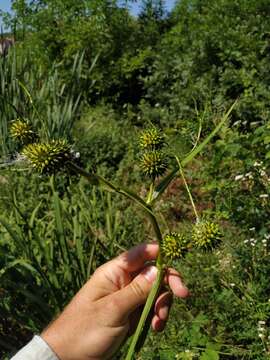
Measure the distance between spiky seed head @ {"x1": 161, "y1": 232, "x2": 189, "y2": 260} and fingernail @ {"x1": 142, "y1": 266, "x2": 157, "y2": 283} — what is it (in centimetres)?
36

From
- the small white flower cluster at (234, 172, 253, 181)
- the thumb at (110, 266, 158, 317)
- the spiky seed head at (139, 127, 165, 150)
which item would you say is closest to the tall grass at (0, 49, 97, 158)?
the small white flower cluster at (234, 172, 253, 181)

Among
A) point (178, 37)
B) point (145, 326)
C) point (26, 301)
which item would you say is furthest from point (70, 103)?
point (145, 326)

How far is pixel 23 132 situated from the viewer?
101 cm

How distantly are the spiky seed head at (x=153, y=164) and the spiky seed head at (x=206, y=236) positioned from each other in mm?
124

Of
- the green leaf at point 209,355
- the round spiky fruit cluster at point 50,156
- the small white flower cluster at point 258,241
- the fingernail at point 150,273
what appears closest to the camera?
the round spiky fruit cluster at point 50,156

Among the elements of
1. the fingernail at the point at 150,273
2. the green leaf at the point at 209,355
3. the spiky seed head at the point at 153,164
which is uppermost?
the spiky seed head at the point at 153,164

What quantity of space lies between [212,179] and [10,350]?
1.58 metres

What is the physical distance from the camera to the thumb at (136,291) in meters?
1.46

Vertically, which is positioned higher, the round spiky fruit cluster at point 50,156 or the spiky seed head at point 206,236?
the round spiky fruit cluster at point 50,156

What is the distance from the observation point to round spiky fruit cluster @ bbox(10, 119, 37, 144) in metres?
1.01

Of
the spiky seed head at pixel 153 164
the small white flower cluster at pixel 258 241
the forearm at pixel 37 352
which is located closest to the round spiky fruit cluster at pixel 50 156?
the spiky seed head at pixel 153 164

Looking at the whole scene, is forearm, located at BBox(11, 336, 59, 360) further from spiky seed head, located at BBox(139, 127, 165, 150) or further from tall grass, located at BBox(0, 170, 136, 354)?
tall grass, located at BBox(0, 170, 136, 354)

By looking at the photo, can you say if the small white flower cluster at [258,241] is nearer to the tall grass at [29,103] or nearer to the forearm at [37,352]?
the forearm at [37,352]

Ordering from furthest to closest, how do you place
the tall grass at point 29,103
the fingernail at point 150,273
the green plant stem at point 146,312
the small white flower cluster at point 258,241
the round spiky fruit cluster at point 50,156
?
the tall grass at point 29,103, the small white flower cluster at point 258,241, the fingernail at point 150,273, the green plant stem at point 146,312, the round spiky fruit cluster at point 50,156
